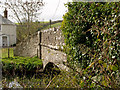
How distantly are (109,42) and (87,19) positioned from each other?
963 mm

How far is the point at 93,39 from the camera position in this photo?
11.3 feet

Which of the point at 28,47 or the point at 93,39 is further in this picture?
the point at 28,47

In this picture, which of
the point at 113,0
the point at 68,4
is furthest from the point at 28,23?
the point at 113,0

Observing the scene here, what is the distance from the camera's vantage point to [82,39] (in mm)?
3814

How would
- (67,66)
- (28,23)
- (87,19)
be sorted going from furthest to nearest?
1. (28,23)
2. (67,66)
3. (87,19)

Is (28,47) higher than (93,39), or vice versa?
(93,39)

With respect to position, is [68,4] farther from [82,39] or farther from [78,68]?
[78,68]

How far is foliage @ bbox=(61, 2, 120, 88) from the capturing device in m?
2.88

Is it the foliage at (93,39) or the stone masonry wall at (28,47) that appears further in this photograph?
the stone masonry wall at (28,47)

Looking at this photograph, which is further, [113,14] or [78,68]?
[78,68]

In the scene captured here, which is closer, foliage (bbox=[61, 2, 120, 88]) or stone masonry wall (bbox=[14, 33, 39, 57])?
foliage (bbox=[61, 2, 120, 88])

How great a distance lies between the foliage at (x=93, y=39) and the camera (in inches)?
113

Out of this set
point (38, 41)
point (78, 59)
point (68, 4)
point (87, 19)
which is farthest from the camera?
point (38, 41)

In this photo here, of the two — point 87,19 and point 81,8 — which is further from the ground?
point 81,8
